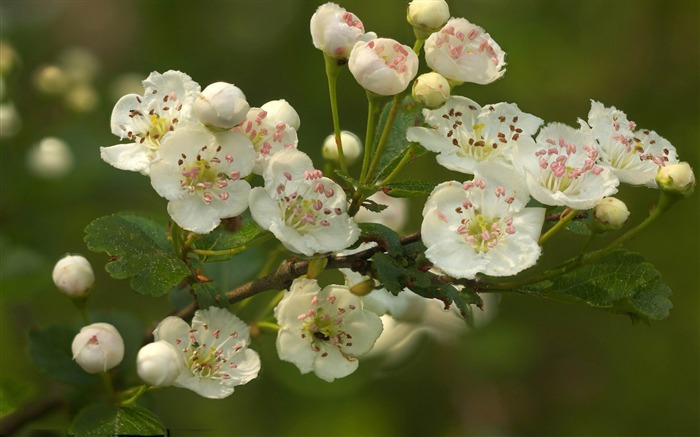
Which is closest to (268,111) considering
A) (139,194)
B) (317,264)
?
(317,264)

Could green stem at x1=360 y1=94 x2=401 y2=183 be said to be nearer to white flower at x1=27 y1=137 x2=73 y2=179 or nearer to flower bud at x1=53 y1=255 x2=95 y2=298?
flower bud at x1=53 y1=255 x2=95 y2=298

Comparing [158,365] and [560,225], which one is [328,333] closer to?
[158,365]

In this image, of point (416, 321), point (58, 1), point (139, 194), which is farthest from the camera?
point (58, 1)

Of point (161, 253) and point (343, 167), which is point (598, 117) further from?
point (161, 253)

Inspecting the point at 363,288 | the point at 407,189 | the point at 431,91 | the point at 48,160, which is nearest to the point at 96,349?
the point at 363,288

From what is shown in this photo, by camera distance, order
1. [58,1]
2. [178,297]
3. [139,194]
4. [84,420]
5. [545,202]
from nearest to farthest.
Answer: [545,202] → [84,420] → [178,297] → [139,194] → [58,1]

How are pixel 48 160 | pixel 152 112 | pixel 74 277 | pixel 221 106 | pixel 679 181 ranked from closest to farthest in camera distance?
1. pixel 221 106
2. pixel 679 181
3. pixel 152 112
4. pixel 74 277
5. pixel 48 160

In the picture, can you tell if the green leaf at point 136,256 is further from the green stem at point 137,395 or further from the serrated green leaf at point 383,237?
the serrated green leaf at point 383,237
